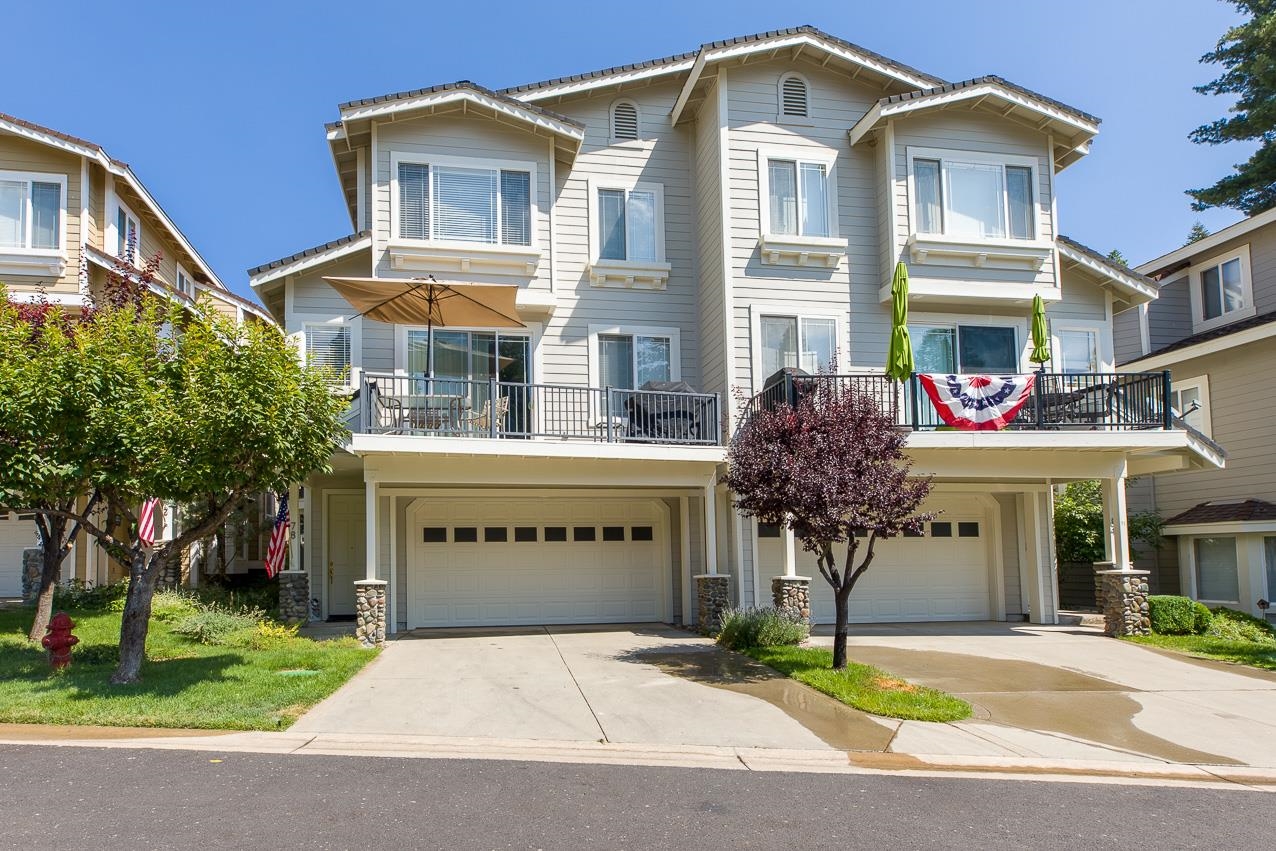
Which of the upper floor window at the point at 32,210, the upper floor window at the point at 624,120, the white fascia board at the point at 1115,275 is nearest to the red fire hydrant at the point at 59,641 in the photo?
the upper floor window at the point at 32,210

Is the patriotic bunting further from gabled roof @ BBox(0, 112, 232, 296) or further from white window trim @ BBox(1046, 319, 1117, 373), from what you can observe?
gabled roof @ BBox(0, 112, 232, 296)

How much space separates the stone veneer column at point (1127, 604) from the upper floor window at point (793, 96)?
10120 mm

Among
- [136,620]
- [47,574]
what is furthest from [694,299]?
[47,574]

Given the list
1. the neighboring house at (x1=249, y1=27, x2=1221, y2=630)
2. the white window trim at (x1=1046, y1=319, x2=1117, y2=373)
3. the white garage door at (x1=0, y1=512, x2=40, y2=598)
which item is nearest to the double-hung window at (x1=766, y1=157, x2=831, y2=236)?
the neighboring house at (x1=249, y1=27, x2=1221, y2=630)

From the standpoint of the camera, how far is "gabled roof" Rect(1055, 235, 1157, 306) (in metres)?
18.9

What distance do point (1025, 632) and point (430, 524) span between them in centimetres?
1090

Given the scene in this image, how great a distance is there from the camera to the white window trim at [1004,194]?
17.8m

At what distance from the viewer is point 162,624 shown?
1519 cm

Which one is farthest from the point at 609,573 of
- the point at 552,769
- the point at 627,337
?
the point at 552,769

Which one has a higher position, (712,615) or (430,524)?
(430,524)

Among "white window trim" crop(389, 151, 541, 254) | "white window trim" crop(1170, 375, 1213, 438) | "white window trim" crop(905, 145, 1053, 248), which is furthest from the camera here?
"white window trim" crop(1170, 375, 1213, 438)

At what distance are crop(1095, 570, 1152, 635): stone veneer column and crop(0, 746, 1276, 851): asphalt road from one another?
9220 mm

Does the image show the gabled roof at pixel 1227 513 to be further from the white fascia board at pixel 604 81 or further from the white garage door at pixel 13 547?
the white garage door at pixel 13 547

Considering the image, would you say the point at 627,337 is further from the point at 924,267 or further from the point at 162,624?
the point at 162,624
